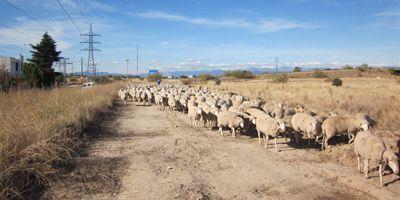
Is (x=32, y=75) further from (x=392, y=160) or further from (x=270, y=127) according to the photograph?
(x=392, y=160)

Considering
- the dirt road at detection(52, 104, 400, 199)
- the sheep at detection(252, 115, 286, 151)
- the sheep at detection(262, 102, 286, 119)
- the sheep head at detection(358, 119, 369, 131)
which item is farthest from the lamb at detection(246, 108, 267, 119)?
the sheep head at detection(358, 119, 369, 131)

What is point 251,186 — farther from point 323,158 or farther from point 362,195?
point 323,158

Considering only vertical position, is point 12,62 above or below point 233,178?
above

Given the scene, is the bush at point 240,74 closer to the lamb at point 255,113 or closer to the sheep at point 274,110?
the sheep at point 274,110

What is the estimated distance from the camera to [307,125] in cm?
1216

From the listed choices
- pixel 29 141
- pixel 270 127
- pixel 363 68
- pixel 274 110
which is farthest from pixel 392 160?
pixel 363 68

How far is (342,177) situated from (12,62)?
58.9 meters

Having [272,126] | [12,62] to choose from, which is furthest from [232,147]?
[12,62]

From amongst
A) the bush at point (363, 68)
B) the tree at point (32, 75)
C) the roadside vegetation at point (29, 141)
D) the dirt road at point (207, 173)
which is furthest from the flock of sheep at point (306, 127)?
the bush at point (363, 68)

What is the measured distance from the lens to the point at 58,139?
33.0 ft

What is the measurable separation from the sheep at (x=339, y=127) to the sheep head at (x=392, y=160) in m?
3.32

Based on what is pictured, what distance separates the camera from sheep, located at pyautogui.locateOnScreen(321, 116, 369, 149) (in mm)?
11648

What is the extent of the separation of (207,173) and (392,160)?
3.99 m

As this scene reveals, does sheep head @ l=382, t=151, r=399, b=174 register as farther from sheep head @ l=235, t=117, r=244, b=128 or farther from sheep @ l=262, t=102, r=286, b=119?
sheep @ l=262, t=102, r=286, b=119
